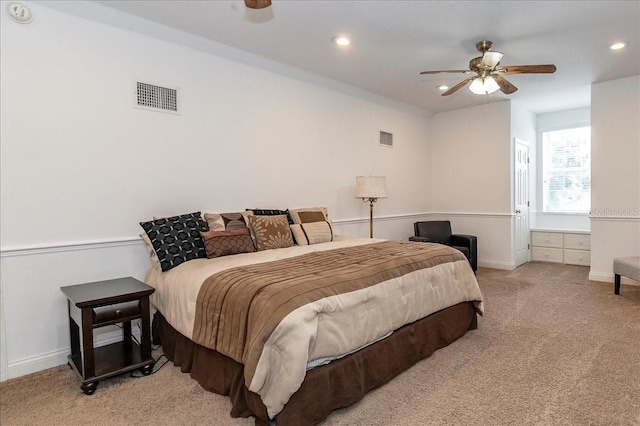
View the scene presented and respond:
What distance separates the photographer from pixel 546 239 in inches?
251

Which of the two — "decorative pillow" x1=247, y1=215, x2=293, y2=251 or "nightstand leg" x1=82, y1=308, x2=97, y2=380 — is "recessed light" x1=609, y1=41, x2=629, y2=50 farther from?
"nightstand leg" x1=82, y1=308, x2=97, y2=380

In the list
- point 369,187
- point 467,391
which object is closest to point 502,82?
point 369,187

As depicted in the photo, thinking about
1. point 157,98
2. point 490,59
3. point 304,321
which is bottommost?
point 304,321

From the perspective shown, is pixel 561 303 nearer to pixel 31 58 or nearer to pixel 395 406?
pixel 395 406

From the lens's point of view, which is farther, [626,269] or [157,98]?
[626,269]

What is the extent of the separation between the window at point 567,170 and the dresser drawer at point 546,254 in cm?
83

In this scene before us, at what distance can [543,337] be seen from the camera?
10.1 feet

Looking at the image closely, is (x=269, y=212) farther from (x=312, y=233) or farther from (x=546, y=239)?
(x=546, y=239)

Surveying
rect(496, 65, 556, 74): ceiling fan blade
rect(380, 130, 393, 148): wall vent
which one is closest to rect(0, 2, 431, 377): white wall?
rect(380, 130, 393, 148): wall vent

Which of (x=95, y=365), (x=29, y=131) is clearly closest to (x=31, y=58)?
(x=29, y=131)

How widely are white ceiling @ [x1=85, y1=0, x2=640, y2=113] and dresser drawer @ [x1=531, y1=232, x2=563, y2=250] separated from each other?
2.66m

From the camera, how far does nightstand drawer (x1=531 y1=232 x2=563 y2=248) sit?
6246mm

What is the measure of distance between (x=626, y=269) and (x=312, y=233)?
354 cm

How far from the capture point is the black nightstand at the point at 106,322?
2.23 metres
